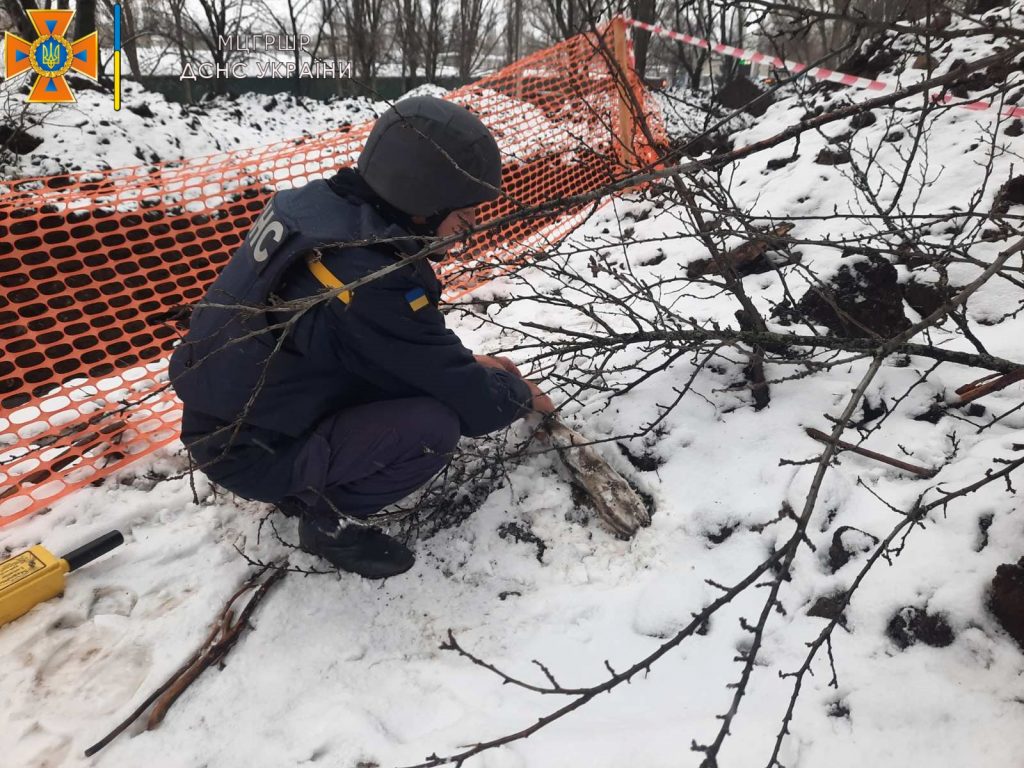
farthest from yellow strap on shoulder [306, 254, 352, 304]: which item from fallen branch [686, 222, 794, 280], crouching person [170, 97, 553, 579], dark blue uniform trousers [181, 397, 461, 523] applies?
fallen branch [686, 222, 794, 280]

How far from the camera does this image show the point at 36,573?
2033 millimetres

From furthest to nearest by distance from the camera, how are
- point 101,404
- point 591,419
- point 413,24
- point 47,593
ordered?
point 413,24, point 101,404, point 591,419, point 47,593

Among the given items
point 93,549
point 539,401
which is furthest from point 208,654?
point 539,401

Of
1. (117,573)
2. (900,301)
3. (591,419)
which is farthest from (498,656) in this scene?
(900,301)

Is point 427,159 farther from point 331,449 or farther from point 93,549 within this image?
point 93,549

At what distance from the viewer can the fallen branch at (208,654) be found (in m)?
1.73

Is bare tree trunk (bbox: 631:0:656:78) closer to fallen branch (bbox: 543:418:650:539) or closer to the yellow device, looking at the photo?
fallen branch (bbox: 543:418:650:539)

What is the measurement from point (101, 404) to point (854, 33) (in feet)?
11.0

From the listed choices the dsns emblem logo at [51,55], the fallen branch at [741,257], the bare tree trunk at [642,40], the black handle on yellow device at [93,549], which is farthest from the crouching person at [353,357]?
the dsns emblem logo at [51,55]

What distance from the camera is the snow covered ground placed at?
5.18ft

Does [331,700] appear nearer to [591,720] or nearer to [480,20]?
[591,720]

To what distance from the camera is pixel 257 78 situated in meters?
14.5

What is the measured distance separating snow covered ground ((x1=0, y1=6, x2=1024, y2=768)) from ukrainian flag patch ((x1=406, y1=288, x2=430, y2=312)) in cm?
68

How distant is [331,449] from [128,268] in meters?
3.52
